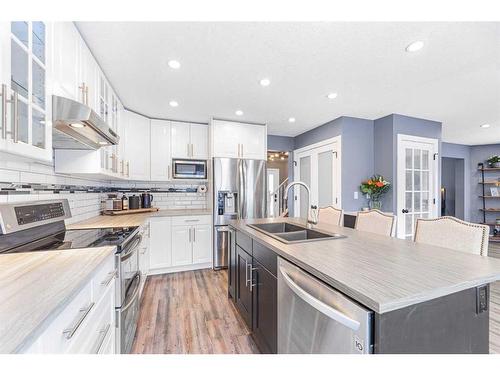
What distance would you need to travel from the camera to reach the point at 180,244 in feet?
10.8

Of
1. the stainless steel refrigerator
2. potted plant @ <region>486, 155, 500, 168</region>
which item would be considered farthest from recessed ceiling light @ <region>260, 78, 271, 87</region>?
potted plant @ <region>486, 155, 500, 168</region>

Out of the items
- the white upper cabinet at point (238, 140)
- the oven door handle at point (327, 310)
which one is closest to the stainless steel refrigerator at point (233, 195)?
the white upper cabinet at point (238, 140)

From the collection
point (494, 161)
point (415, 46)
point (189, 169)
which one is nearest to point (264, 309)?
point (415, 46)

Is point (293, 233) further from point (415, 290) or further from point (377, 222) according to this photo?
point (415, 290)

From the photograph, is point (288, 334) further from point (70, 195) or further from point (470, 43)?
point (470, 43)

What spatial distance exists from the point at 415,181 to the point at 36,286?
14.9ft

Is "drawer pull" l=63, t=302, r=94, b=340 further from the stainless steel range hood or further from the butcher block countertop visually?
the butcher block countertop

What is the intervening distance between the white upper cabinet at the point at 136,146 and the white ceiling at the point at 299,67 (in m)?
0.18

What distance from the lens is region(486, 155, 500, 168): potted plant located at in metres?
5.42

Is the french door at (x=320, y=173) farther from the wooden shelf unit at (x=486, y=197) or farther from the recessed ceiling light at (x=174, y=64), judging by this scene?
the wooden shelf unit at (x=486, y=197)
